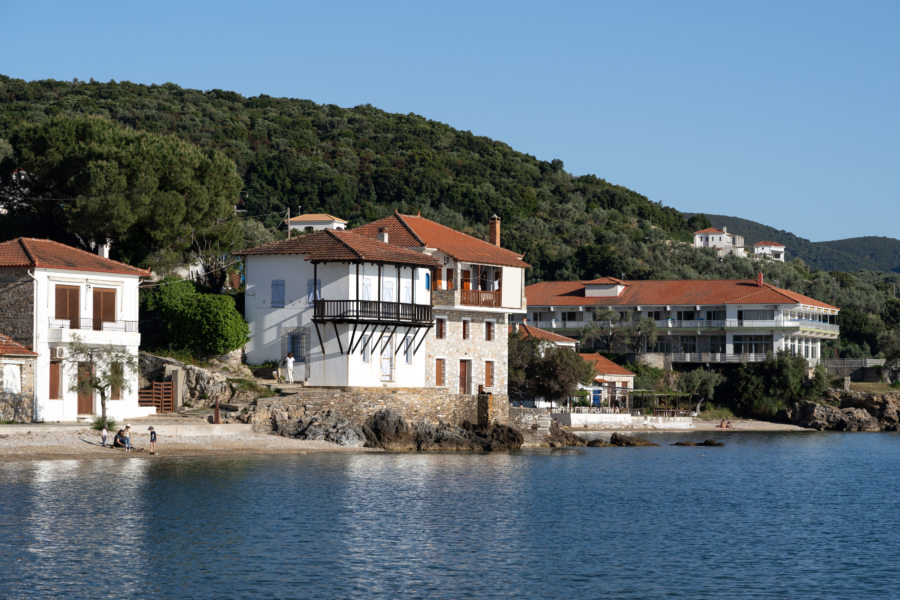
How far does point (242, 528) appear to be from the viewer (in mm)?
33562

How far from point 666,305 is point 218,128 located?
6635 cm

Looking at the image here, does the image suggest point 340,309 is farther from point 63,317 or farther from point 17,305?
point 17,305

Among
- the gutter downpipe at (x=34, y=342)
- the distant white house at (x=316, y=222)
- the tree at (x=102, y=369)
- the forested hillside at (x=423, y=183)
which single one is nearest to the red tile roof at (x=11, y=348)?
the gutter downpipe at (x=34, y=342)

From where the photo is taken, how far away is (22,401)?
1886 inches

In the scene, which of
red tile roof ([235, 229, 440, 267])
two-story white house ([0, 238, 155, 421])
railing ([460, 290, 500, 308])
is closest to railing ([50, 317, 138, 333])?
two-story white house ([0, 238, 155, 421])

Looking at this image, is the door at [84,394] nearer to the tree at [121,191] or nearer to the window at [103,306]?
the window at [103,306]

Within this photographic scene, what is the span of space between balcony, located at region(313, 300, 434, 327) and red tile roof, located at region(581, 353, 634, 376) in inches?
1302

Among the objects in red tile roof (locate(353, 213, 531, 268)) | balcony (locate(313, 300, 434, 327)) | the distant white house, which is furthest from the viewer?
the distant white house

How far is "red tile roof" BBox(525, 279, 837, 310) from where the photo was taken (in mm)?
101312

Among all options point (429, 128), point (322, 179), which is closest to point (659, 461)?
point (322, 179)

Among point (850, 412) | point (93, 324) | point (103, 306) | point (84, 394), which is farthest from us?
point (850, 412)

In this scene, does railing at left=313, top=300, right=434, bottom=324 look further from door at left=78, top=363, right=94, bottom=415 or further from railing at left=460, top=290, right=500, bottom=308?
door at left=78, top=363, right=94, bottom=415

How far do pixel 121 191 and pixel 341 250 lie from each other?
36.0ft

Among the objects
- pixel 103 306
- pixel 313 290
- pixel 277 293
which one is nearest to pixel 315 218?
pixel 277 293
